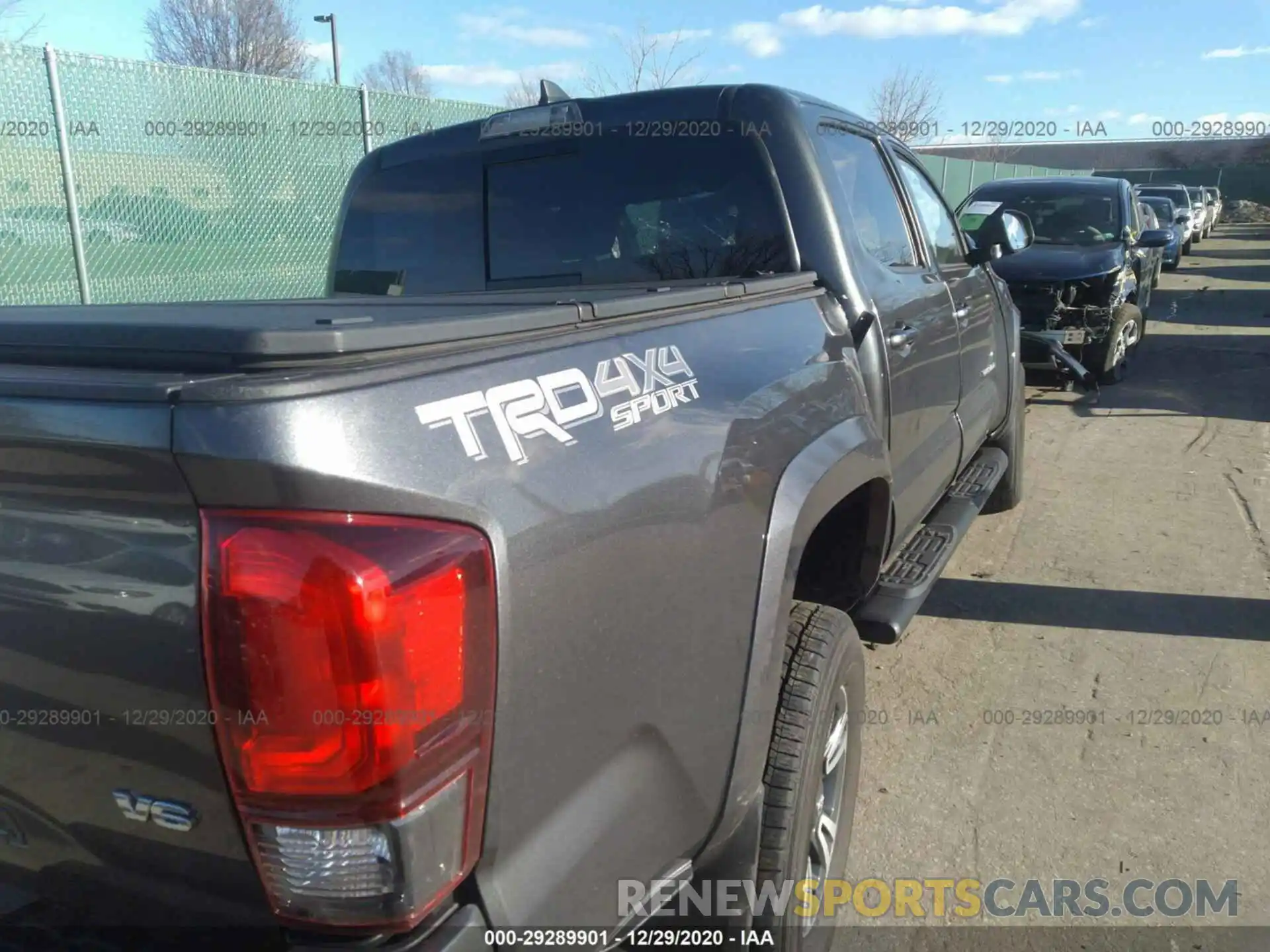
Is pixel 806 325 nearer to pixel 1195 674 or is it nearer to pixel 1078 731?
pixel 1078 731

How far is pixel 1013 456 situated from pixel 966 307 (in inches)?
68.7

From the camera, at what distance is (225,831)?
1334mm

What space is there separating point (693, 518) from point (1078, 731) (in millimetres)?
2518

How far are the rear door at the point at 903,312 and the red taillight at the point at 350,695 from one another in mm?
2114

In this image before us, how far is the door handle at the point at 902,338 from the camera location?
122 inches

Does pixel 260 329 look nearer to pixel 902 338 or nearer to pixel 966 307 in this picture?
pixel 902 338

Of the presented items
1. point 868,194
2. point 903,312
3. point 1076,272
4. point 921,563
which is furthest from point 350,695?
point 1076,272

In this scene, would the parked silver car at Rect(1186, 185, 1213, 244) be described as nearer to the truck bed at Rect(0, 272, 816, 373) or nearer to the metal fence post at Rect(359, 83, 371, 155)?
the metal fence post at Rect(359, 83, 371, 155)

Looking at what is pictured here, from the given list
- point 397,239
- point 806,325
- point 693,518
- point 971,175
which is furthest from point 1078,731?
point 971,175

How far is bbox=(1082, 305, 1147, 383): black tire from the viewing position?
30.6ft

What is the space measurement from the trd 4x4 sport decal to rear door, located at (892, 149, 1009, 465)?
8.13 ft

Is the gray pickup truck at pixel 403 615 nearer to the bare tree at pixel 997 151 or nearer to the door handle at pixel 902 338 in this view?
the door handle at pixel 902 338

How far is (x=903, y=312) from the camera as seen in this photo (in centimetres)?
328

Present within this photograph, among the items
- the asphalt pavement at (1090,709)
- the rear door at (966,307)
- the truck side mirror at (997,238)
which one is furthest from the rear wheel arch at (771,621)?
the truck side mirror at (997,238)
